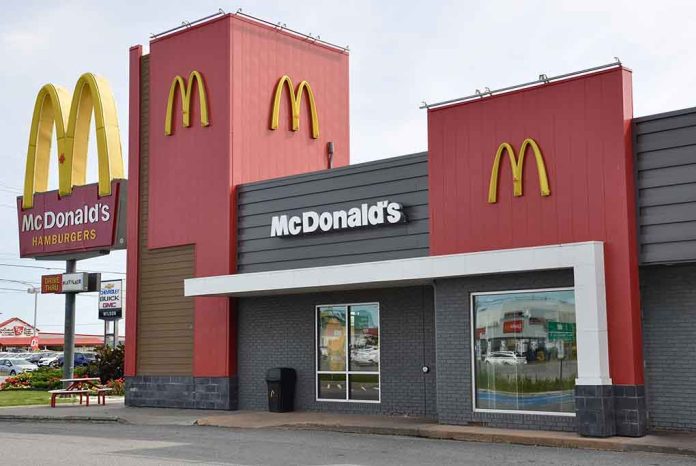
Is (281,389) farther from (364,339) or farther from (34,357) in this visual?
(34,357)

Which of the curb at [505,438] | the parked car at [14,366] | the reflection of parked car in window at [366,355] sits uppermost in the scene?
the reflection of parked car in window at [366,355]

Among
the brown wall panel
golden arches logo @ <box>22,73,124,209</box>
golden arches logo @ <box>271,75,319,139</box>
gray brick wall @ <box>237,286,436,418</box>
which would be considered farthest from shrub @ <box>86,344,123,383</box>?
golden arches logo @ <box>271,75,319,139</box>

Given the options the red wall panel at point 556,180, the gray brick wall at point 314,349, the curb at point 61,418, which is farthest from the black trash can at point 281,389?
the red wall panel at point 556,180

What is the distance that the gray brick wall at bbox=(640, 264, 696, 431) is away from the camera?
54.0ft

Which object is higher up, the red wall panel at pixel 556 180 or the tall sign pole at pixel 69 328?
the red wall panel at pixel 556 180

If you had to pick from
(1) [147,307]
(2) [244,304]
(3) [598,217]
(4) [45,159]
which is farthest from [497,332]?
(4) [45,159]

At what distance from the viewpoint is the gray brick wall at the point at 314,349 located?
66.5ft

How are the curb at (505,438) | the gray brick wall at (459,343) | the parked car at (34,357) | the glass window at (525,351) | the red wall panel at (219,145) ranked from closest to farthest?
1. the curb at (505,438)
2. the glass window at (525,351)
3. the gray brick wall at (459,343)
4. the red wall panel at (219,145)
5. the parked car at (34,357)

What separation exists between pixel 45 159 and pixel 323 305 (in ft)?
40.2

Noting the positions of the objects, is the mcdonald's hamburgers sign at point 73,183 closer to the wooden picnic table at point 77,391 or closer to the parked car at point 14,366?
the wooden picnic table at point 77,391

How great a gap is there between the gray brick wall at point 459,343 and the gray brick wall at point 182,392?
6747 mm

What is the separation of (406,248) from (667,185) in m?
5.79

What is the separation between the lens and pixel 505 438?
16375mm

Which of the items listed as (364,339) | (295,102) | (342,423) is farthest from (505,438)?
(295,102)
